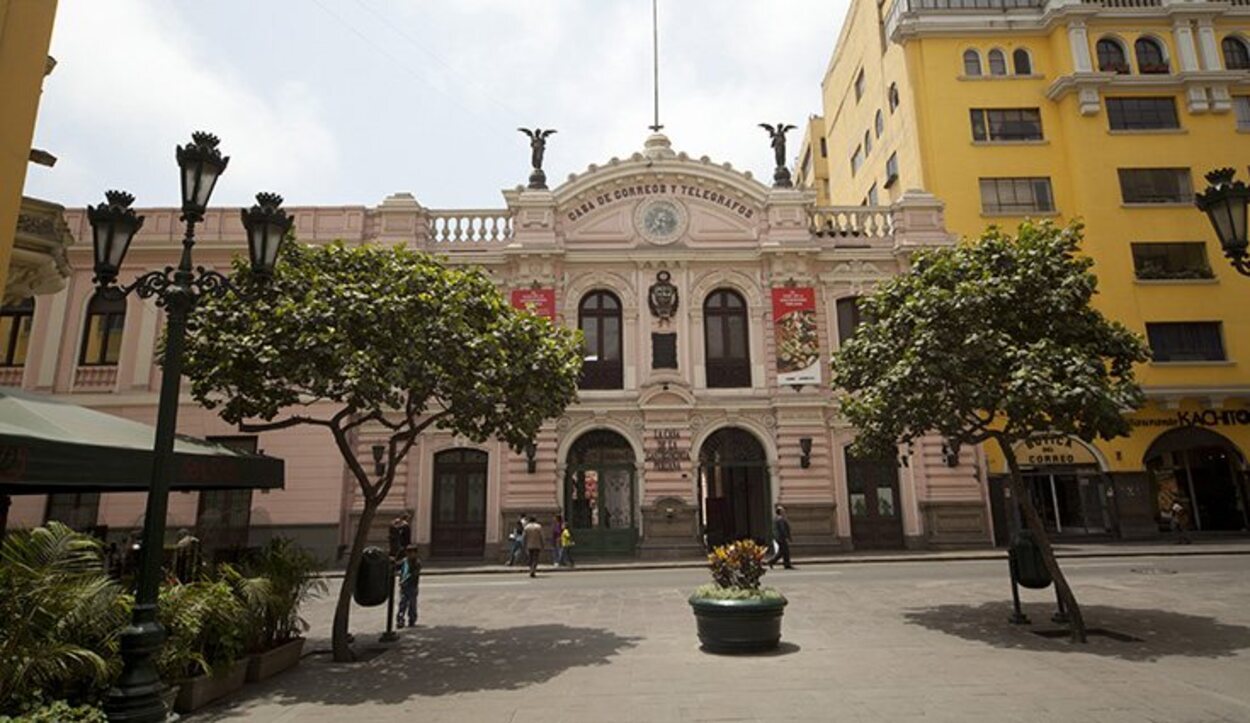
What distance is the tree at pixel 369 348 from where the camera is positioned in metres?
9.37

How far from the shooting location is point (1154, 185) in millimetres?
27375

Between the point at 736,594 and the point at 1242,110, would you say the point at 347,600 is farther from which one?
the point at 1242,110

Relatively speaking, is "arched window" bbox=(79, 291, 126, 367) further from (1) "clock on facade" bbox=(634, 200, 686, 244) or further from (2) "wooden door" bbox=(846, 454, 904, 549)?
(2) "wooden door" bbox=(846, 454, 904, 549)

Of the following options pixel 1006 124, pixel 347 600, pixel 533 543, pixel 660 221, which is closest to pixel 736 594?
pixel 347 600

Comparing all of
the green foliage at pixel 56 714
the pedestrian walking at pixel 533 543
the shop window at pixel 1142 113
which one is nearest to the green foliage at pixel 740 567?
the green foliage at pixel 56 714

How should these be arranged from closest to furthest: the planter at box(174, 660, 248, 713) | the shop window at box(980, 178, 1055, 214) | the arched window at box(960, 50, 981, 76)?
the planter at box(174, 660, 248, 713) → the shop window at box(980, 178, 1055, 214) → the arched window at box(960, 50, 981, 76)

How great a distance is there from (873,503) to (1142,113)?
19.2 metres

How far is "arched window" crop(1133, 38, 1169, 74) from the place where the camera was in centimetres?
2833

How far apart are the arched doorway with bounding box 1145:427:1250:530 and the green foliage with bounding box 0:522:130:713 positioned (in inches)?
1148

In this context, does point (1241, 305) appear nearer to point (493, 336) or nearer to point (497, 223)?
point (497, 223)

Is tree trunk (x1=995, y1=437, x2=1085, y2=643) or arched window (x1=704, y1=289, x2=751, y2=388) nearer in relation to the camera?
tree trunk (x1=995, y1=437, x2=1085, y2=643)

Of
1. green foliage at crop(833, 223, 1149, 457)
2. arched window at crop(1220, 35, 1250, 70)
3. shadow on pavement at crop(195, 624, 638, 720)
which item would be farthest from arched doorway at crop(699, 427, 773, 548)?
arched window at crop(1220, 35, 1250, 70)

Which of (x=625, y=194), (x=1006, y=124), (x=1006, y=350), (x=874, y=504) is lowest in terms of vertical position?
(x=874, y=504)

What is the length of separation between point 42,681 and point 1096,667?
10384 mm
